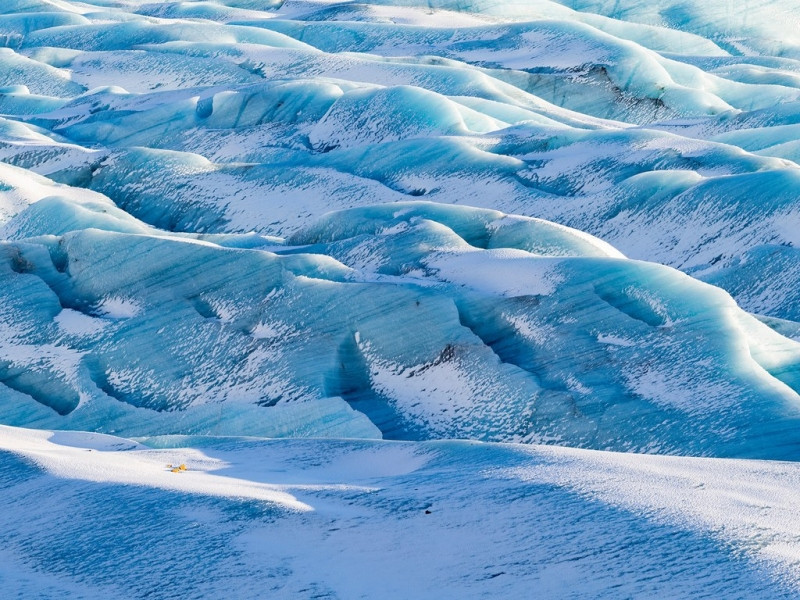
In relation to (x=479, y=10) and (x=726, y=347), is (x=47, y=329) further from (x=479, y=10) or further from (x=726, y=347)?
(x=479, y=10)

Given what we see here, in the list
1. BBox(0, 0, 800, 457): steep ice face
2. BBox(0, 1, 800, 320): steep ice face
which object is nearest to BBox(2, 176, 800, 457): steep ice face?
BBox(0, 0, 800, 457): steep ice face

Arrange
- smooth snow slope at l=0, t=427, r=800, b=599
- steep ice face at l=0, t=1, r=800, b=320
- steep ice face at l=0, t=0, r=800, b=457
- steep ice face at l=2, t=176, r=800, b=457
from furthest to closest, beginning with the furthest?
steep ice face at l=0, t=1, r=800, b=320 → steep ice face at l=0, t=0, r=800, b=457 → steep ice face at l=2, t=176, r=800, b=457 → smooth snow slope at l=0, t=427, r=800, b=599

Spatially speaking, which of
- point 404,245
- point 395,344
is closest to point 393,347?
point 395,344

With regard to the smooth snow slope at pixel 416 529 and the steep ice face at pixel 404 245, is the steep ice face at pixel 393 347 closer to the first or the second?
the steep ice face at pixel 404 245

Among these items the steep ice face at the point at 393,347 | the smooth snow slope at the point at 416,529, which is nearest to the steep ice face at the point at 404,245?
the steep ice face at the point at 393,347

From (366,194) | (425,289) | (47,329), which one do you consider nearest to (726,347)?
(425,289)

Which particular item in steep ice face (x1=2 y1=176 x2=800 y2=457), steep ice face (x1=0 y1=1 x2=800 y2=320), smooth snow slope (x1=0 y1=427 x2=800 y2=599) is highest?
smooth snow slope (x1=0 y1=427 x2=800 y2=599)

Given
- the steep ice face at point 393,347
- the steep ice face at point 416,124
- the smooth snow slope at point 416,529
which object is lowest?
the steep ice face at point 416,124

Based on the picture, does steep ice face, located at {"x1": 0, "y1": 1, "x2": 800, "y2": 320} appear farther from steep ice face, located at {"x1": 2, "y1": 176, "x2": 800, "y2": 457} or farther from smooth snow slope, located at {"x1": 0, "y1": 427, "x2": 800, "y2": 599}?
smooth snow slope, located at {"x1": 0, "y1": 427, "x2": 800, "y2": 599}

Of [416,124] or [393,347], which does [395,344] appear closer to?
[393,347]
